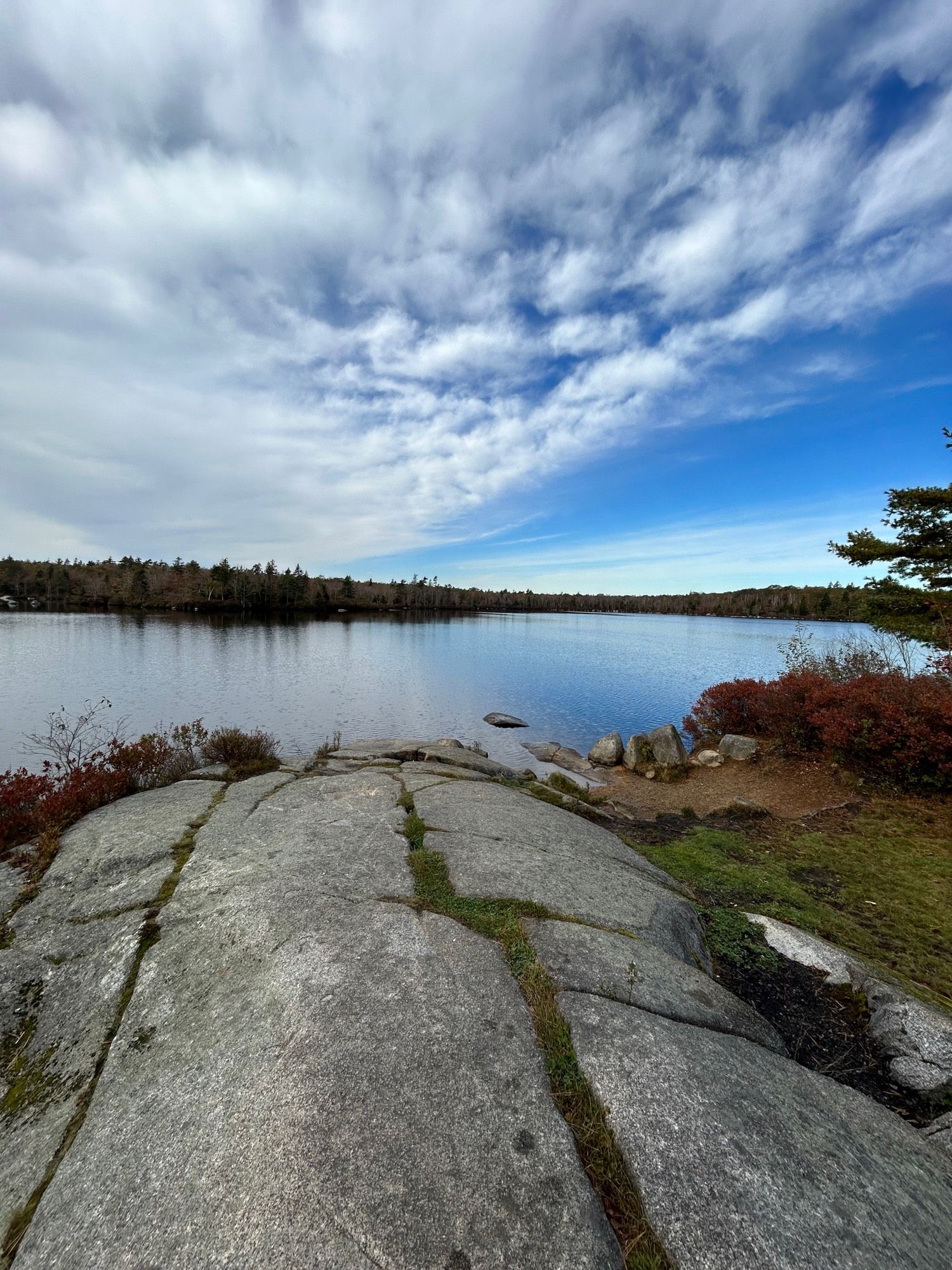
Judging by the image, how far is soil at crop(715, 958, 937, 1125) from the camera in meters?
3.88

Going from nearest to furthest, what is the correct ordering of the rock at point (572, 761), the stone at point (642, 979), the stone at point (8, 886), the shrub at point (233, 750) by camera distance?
the stone at point (642, 979), the stone at point (8, 886), the shrub at point (233, 750), the rock at point (572, 761)

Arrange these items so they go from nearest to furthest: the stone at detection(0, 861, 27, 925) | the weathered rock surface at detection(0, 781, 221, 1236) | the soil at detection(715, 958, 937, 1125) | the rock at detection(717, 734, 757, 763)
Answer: the weathered rock surface at detection(0, 781, 221, 1236), the soil at detection(715, 958, 937, 1125), the stone at detection(0, 861, 27, 925), the rock at detection(717, 734, 757, 763)

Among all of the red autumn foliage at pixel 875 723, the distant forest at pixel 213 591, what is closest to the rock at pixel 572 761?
the red autumn foliage at pixel 875 723

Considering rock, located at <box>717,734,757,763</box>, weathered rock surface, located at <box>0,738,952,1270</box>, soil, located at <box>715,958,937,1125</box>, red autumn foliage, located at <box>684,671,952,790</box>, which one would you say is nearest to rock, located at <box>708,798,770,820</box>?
red autumn foliage, located at <box>684,671,952,790</box>

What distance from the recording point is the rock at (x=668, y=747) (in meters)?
18.6

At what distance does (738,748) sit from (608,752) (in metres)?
5.09

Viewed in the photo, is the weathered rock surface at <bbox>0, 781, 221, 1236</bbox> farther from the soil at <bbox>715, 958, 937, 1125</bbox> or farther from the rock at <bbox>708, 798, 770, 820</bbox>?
the rock at <bbox>708, 798, 770, 820</bbox>

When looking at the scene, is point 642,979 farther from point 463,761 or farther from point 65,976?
point 463,761

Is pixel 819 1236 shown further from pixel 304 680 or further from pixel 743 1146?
pixel 304 680

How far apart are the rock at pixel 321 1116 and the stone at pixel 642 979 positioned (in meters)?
0.54

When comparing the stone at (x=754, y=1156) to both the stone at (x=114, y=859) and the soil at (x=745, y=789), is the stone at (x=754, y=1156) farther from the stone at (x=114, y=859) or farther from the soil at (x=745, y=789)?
the soil at (x=745, y=789)

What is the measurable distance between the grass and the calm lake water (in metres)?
11.7

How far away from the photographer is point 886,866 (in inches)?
345

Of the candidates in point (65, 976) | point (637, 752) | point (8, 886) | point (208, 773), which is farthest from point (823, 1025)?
point (637, 752)
